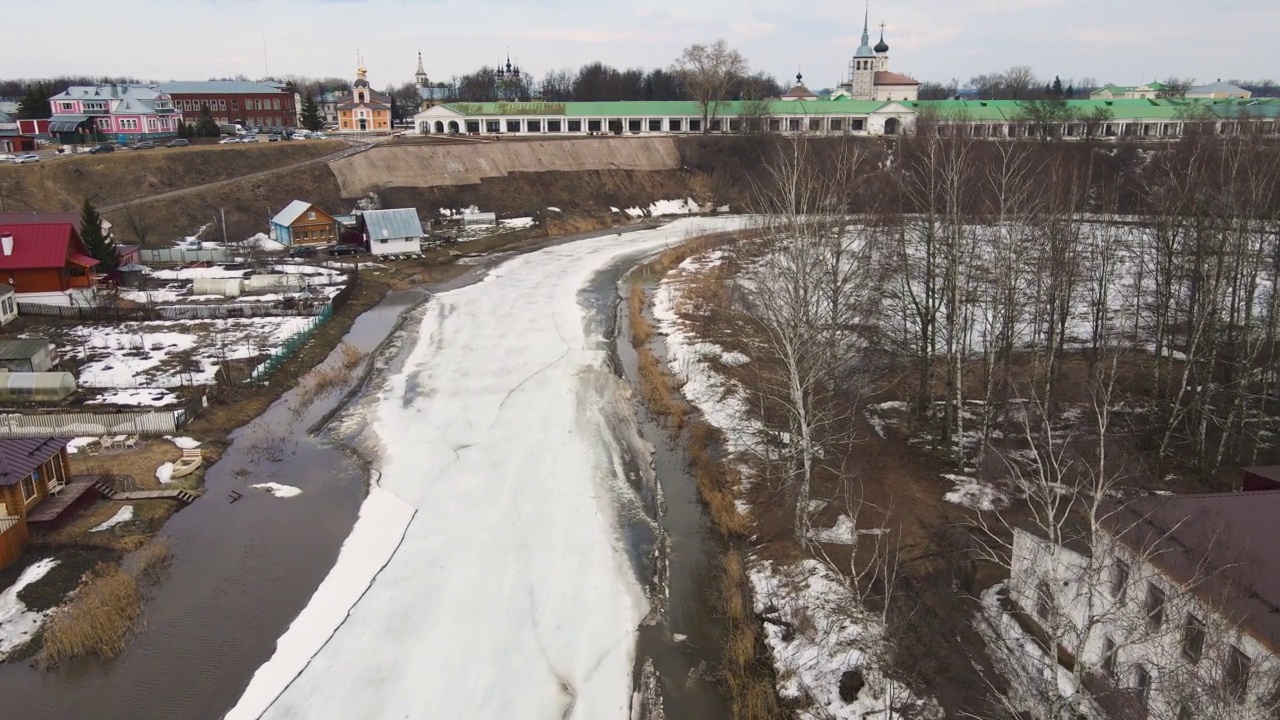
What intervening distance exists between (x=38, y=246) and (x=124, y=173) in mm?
22753

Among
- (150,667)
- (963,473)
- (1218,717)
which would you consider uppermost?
(1218,717)

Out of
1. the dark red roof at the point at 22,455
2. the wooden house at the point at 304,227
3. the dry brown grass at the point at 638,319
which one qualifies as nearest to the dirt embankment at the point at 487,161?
the wooden house at the point at 304,227

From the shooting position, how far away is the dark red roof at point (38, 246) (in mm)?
36500

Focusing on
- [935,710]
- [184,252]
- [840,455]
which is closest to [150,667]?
[935,710]

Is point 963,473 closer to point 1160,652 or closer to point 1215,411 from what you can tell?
point 1215,411

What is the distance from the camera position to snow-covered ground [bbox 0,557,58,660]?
16.4 metres

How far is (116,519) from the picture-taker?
20.6 m

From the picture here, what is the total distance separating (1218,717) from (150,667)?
54.6 ft

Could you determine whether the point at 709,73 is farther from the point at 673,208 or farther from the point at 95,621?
the point at 95,621

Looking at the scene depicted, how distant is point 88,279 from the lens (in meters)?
38.7

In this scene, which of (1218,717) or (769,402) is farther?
(769,402)

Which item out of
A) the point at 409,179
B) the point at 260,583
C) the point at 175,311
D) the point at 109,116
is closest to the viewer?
the point at 260,583

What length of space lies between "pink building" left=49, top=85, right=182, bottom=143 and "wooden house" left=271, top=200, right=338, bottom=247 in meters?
27.5

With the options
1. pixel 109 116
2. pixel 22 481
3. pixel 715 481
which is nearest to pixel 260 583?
pixel 22 481
